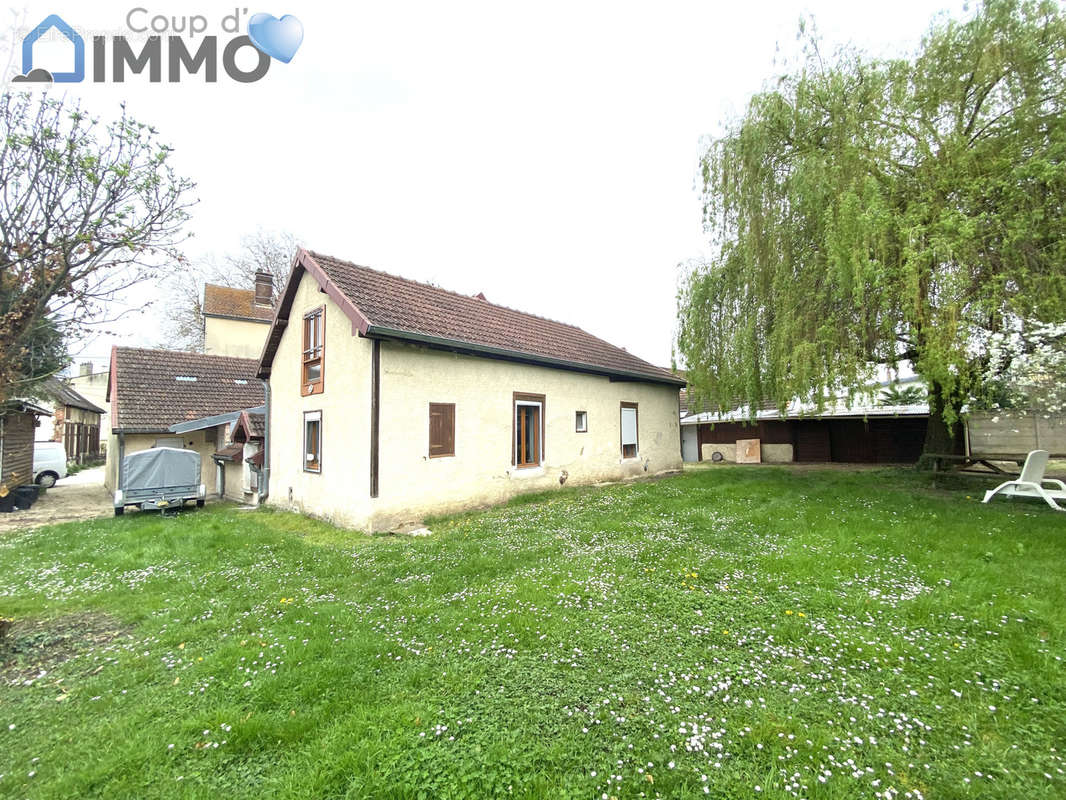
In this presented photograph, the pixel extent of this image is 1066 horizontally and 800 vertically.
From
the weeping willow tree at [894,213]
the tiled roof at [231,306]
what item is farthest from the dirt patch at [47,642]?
the tiled roof at [231,306]

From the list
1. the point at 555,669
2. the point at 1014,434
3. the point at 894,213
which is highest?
the point at 894,213

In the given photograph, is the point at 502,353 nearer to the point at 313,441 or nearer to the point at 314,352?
the point at 314,352

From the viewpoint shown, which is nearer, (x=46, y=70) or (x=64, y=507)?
(x=46, y=70)

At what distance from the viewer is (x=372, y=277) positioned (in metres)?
10.7

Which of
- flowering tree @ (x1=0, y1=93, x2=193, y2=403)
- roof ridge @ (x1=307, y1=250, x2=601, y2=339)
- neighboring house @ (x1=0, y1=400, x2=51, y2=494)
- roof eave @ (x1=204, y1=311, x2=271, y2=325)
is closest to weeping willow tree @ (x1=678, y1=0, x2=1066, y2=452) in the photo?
roof ridge @ (x1=307, y1=250, x2=601, y2=339)

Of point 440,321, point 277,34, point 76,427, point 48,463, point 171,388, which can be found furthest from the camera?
point 76,427

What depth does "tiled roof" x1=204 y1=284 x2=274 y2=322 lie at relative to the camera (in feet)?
84.6

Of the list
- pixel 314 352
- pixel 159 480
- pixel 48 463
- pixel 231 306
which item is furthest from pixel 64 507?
pixel 231 306

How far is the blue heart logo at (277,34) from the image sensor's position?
297 inches

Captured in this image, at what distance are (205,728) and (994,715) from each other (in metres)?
5.26

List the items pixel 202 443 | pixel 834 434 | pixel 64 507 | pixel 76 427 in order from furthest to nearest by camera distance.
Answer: pixel 76 427, pixel 834 434, pixel 202 443, pixel 64 507

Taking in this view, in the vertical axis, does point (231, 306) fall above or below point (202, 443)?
above

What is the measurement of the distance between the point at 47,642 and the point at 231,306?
26.8m

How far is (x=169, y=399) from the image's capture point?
15336 mm
